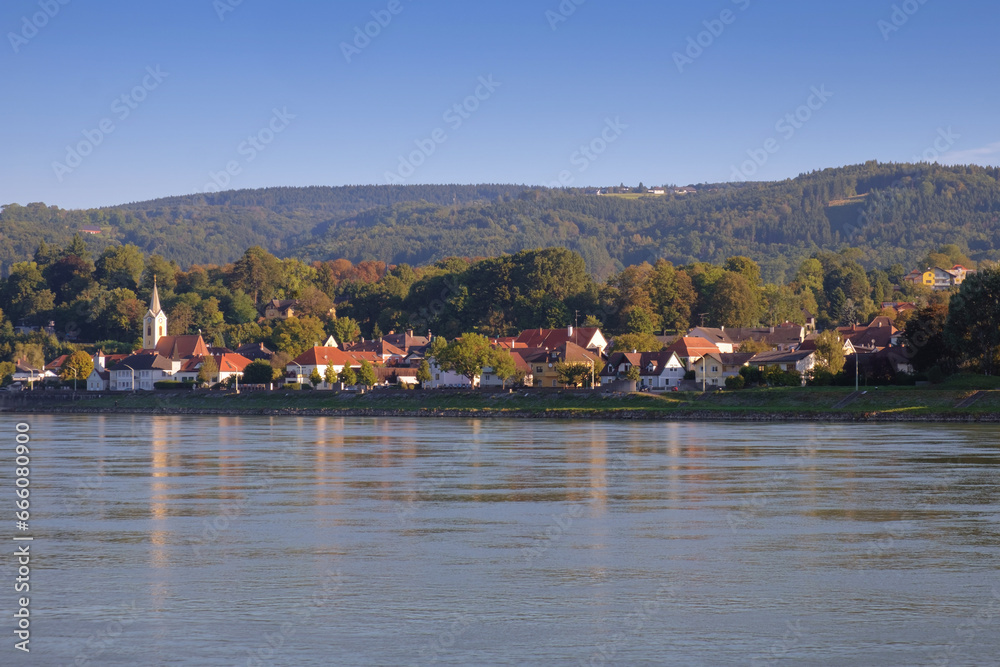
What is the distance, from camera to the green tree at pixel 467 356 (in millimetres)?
86938

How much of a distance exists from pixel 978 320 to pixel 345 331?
278 feet

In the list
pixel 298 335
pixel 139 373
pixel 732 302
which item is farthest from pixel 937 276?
pixel 139 373

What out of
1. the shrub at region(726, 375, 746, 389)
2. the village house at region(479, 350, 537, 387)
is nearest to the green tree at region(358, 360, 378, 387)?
the village house at region(479, 350, 537, 387)

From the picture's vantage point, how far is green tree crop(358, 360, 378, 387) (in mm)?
95062

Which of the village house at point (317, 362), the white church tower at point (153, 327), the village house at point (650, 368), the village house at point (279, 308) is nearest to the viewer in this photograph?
the village house at point (650, 368)

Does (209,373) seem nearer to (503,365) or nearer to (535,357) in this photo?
(535,357)

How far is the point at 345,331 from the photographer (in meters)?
134

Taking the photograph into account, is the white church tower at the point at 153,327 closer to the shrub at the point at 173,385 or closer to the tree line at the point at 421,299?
the tree line at the point at 421,299

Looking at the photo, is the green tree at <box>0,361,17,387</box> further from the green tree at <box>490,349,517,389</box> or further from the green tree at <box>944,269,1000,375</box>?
Answer: the green tree at <box>944,269,1000,375</box>

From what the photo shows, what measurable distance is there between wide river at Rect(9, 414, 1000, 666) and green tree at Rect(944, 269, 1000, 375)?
31032mm

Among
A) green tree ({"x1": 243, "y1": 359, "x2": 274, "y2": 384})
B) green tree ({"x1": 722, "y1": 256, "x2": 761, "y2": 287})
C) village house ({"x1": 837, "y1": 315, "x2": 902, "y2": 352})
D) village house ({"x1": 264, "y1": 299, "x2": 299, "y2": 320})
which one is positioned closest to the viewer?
village house ({"x1": 837, "y1": 315, "x2": 902, "y2": 352})

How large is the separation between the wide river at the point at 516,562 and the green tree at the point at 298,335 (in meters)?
81.6

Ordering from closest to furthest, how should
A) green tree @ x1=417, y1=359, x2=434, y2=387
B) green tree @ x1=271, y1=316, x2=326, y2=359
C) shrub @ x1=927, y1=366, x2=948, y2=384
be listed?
shrub @ x1=927, y1=366, x2=948, y2=384 → green tree @ x1=417, y1=359, x2=434, y2=387 → green tree @ x1=271, y1=316, x2=326, y2=359

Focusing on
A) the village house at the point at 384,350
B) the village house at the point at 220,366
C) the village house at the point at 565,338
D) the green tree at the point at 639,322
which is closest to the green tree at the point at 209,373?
the village house at the point at 220,366
